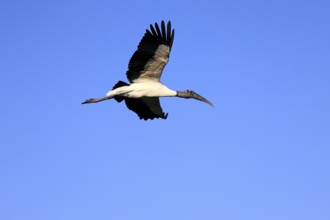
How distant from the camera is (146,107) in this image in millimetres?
27250

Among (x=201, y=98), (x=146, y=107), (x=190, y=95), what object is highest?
(x=201, y=98)

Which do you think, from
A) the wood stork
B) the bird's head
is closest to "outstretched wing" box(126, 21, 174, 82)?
the wood stork

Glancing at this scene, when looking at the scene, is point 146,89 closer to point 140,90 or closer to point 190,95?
point 140,90

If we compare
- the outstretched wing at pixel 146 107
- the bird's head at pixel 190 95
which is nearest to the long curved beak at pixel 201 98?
the bird's head at pixel 190 95

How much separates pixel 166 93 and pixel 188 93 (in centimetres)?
155

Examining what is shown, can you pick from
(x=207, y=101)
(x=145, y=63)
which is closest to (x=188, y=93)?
(x=207, y=101)

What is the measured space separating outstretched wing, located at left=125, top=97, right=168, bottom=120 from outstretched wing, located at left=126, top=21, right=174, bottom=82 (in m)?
1.63

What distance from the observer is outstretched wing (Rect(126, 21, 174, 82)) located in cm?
2469

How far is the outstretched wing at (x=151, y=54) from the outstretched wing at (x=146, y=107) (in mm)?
1628

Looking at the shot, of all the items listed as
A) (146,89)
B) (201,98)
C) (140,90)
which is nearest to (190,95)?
(201,98)

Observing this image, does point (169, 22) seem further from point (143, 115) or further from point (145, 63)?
point (143, 115)

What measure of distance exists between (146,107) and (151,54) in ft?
9.67

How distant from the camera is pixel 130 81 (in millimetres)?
25469

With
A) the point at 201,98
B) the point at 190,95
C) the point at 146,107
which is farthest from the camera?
the point at 201,98
